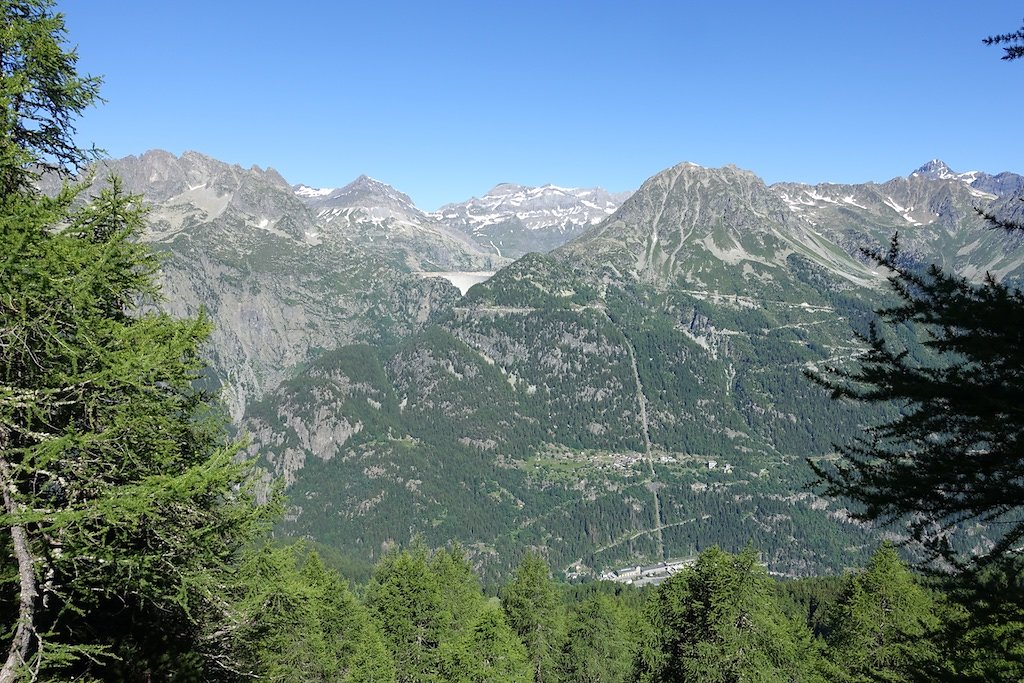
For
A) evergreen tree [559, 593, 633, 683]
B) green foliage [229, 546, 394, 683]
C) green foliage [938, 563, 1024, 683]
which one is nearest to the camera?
green foliage [938, 563, 1024, 683]

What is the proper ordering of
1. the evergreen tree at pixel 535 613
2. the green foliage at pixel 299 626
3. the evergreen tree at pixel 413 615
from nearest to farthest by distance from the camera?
the green foliage at pixel 299 626 < the evergreen tree at pixel 535 613 < the evergreen tree at pixel 413 615

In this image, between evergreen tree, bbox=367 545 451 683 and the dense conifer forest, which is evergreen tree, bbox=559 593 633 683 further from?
the dense conifer forest

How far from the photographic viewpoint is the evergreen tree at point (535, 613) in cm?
4272

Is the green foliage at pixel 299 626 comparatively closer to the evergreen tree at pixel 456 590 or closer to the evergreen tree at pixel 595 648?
the evergreen tree at pixel 456 590

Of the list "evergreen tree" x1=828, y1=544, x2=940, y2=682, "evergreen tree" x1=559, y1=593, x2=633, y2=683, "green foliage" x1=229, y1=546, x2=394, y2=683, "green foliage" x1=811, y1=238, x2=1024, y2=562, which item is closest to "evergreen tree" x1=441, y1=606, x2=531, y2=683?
"green foliage" x1=229, y1=546, x2=394, y2=683

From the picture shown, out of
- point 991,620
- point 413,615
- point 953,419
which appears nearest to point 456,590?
point 413,615

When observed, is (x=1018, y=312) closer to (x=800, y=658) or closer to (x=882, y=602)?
(x=882, y=602)

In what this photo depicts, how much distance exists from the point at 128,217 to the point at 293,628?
2685 centimetres

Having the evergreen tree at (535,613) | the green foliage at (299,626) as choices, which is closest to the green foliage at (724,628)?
the evergreen tree at (535,613)

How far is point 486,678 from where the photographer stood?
3272 centimetres

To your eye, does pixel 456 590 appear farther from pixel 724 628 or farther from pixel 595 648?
pixel 724 628

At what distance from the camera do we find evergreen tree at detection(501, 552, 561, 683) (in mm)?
42719

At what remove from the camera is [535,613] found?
4328 cm

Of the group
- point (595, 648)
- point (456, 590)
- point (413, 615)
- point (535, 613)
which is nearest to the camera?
point (535, 613)
